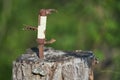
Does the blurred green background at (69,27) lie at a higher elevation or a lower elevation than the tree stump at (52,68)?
higher

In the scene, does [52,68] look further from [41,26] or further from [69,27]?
[69,27]

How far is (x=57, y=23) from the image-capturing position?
549cm

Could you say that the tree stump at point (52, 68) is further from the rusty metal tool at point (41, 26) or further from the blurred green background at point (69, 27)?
the blurred green background at point (69, 27)

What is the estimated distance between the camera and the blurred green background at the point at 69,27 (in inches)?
204

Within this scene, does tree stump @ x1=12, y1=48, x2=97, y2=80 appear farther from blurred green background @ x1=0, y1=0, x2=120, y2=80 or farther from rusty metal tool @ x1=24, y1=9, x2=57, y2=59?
blurred green background @ x1=0, y1=0, x2=120, y2=80

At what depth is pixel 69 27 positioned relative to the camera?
214 inches

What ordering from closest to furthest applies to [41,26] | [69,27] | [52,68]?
[52,68] → [41,26] → [69,27]

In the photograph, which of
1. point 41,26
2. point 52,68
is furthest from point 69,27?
point 52,68

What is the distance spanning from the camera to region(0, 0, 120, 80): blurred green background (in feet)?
17.0

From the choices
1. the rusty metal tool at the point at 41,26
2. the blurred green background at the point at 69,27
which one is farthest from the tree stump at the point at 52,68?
the blurred green background at the point at 69,27

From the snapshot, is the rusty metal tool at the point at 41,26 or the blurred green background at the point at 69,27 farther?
the blurred green background at the point at 69,27

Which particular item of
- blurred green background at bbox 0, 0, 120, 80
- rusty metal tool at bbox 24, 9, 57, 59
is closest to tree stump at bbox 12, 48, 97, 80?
rusty metal tool at bbox 24, 9, 57, 59

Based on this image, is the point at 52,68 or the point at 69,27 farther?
the point at 69,27

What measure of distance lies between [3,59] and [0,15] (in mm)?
432
